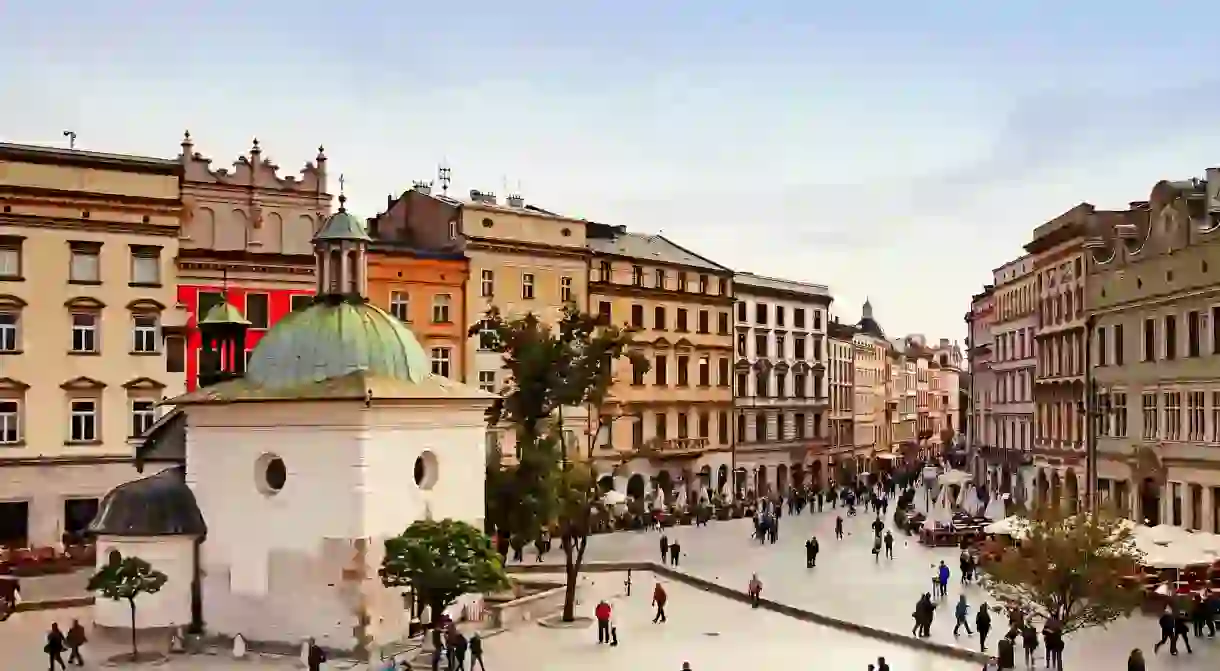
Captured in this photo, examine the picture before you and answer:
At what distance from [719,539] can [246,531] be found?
2973 centimetres

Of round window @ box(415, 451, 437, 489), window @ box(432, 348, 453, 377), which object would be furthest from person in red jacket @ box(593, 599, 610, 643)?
window @ box(432, 348, 453, 377)

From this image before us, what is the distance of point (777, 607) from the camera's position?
40094mm

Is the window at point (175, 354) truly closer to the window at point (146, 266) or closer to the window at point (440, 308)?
the window at point (146, 266)

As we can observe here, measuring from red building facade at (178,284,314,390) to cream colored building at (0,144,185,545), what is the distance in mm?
564

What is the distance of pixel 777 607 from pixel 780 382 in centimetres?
4524

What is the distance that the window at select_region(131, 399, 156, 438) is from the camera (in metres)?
50.4

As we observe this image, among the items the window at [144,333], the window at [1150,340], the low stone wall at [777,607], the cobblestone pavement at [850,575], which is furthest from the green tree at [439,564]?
the window at [1150,340]

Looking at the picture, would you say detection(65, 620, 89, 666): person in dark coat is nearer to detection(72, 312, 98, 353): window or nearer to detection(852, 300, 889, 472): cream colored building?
detection(72, 312, 98, 353): window

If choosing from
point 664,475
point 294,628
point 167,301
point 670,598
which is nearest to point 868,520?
point 664,475

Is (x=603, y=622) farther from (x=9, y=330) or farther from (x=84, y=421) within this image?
(x=9, y=330)

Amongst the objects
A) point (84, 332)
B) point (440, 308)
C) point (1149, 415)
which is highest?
point (440, 308)

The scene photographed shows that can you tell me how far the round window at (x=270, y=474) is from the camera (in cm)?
3309

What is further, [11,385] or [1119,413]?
[1119,413]

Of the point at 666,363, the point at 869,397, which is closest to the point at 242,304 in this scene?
the point at 666,363
